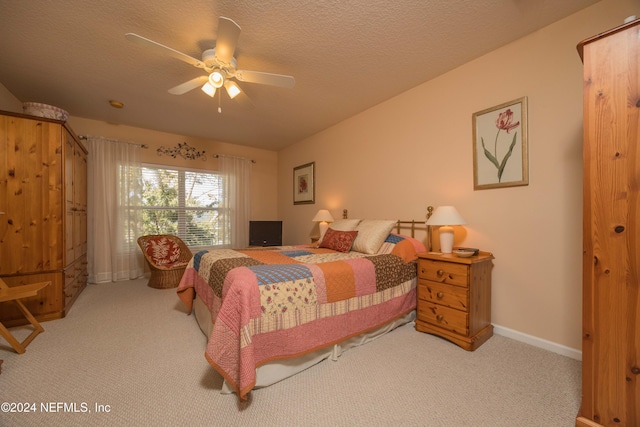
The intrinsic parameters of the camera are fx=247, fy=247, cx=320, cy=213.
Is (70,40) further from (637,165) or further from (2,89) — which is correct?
(637,165)

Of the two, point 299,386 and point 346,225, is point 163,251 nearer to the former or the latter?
point 346,225

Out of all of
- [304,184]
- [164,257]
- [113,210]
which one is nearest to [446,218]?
[304,184]

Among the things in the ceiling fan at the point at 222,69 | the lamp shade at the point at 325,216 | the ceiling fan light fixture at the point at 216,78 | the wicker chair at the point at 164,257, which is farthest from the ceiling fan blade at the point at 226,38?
the wicker chair at the point at 164,257

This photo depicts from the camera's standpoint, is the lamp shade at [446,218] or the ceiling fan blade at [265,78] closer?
the ceiling fan blade at [265,78]

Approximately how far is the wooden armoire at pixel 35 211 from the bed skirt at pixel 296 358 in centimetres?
151

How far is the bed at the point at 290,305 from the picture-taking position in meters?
1.44

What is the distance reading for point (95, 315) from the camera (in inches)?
104

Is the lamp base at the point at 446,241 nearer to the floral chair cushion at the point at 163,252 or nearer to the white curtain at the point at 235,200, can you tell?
the floral chair cushion at the point at 163,252

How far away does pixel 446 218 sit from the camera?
2227 millimetres

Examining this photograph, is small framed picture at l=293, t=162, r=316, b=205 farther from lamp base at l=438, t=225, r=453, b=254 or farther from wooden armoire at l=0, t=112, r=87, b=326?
wooden armoire at l=0, t=112, r=87, b=326

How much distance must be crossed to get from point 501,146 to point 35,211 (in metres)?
4.53

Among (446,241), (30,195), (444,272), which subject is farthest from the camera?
→ (30,195)

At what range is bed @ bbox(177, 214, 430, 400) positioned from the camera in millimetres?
1439

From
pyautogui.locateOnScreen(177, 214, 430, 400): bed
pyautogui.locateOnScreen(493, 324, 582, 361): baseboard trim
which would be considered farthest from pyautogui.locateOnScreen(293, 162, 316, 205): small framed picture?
pyautogui.locateOnScreen(493, 324, 582, 361): baseboard trim
